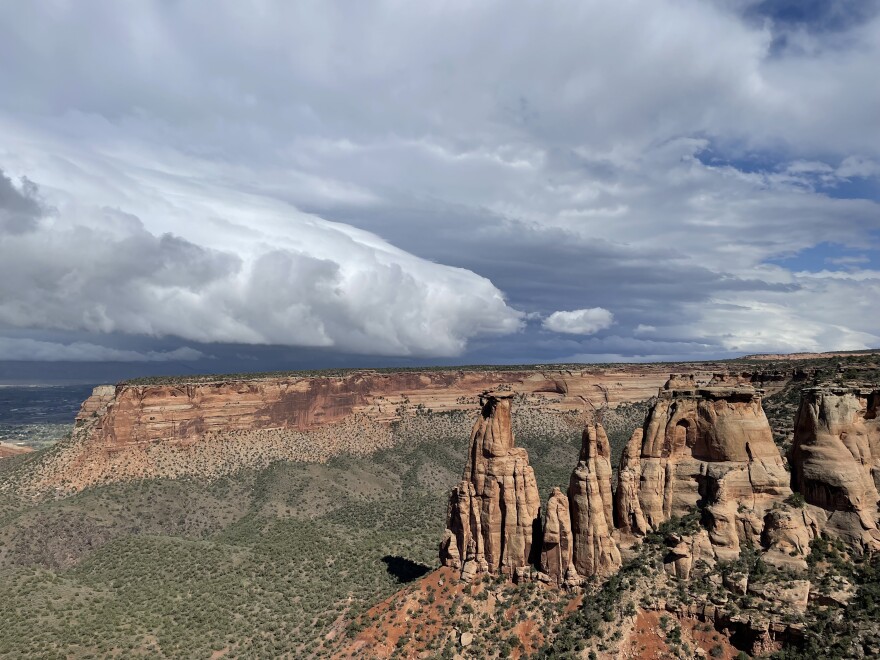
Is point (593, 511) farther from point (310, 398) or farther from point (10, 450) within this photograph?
point (10, 450)

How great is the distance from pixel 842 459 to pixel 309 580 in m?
60.0

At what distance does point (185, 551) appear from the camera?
78.2 m

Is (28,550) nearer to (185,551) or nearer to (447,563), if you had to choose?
(185,551)

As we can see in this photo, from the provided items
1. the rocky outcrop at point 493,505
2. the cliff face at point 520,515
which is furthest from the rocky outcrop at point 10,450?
the cliff face at point 520,515

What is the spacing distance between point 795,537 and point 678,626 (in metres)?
11.0

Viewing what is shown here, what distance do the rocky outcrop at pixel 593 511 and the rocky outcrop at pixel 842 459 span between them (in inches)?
599

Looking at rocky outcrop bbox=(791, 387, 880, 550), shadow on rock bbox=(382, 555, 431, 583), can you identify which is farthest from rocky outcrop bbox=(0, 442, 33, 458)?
rocky outcrop bbox=(791, 387, 880, 550)

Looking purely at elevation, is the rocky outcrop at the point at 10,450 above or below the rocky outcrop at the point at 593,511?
Answer: below

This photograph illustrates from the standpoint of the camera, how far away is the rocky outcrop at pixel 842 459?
42688 millimetres

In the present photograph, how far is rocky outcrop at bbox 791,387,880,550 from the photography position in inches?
1681

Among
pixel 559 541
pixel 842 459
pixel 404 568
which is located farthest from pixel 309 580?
pixel 842 459

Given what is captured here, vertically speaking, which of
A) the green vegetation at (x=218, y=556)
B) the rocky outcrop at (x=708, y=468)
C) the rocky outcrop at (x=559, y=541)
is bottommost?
the green vegetation at (x=218, y=556)

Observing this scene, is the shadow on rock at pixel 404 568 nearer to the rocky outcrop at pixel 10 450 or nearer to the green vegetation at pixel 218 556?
the green vegetation at pixel 218 556

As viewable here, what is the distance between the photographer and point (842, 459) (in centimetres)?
4359
